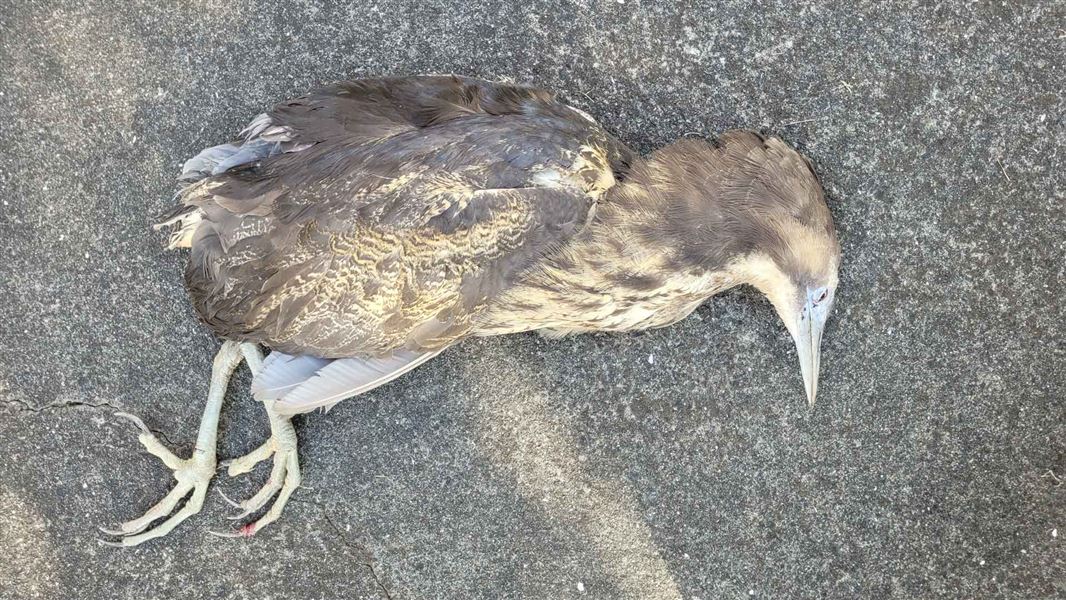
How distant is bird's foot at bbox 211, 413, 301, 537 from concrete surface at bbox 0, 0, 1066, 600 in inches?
2.4

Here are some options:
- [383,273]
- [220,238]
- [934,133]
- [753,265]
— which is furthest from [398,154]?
[934,133]

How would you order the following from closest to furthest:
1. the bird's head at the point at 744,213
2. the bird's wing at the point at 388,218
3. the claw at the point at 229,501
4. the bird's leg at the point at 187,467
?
the bird's wing at the point at 388,218 → the bird's head at the point at 744,213 → the bird's leg at the point at 187,467 → the claw at the point at 229,501

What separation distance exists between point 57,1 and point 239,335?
1.16 m

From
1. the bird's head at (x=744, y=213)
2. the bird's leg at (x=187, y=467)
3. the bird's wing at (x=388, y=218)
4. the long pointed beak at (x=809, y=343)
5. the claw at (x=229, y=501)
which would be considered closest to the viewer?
the bird's wing at (x=388, y=218)

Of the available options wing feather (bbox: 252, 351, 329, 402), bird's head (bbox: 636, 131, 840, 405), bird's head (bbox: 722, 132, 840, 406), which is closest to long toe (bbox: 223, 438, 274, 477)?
wing feather (bbox: 252, 351, 329, 402)

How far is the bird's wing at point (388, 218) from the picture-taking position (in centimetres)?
174

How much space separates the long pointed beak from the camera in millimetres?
2051

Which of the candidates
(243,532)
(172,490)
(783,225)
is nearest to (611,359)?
(783,225)

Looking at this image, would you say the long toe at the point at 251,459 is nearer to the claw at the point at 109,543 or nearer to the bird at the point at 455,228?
the bird at the point at 455,228

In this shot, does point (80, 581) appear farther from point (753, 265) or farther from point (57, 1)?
point (753, 265)

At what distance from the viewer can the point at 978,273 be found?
7.48 feet

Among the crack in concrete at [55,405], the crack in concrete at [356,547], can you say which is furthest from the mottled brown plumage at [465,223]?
the crack in concrete at [55,405]

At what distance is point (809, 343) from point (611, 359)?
55cm

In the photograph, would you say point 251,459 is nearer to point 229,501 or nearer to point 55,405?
point 229,501
